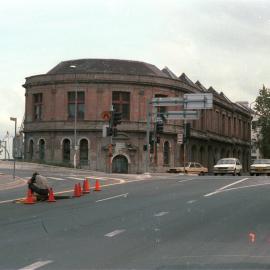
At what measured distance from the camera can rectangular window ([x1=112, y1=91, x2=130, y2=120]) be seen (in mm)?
65688

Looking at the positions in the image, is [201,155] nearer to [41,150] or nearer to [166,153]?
[166,153]

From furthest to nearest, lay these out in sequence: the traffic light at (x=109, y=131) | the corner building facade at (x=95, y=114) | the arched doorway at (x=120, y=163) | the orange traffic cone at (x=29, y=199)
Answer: the arched doorway at (x=120, y=163), the corner building facade at (x=95, y=114), the traffic light at (x=109, y=131), the orange traffic cone at (x=29, y=199)

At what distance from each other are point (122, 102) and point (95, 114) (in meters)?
3.50

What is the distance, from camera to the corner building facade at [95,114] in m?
64.7

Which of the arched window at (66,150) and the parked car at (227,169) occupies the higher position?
the arched window at (66,150)

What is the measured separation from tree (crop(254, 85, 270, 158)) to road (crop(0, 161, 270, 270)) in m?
76.8

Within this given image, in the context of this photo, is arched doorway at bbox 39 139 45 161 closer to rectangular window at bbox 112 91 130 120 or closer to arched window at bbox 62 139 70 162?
arched window at bbox 62 139 70 162

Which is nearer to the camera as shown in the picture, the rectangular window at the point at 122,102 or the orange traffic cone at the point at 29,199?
the orange traffic cone at the point at 29,199

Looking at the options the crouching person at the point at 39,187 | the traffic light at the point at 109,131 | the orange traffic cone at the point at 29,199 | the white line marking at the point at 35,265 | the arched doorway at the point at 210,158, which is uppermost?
the traffic light at the point at 109,131

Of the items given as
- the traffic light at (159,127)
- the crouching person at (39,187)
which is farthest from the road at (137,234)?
the traffic light at (159,127)

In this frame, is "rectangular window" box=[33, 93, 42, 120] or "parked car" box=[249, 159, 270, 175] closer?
"parked car" box=[249, 159, 270, 175]

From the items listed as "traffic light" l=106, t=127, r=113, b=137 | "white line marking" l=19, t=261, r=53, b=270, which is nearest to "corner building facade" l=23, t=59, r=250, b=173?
"traffic light" l=106, t=127, r=113, b=137

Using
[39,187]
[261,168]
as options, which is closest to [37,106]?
[261,168]

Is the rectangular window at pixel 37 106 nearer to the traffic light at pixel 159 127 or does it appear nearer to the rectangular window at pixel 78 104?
the rectangular window at pixel 78 104
